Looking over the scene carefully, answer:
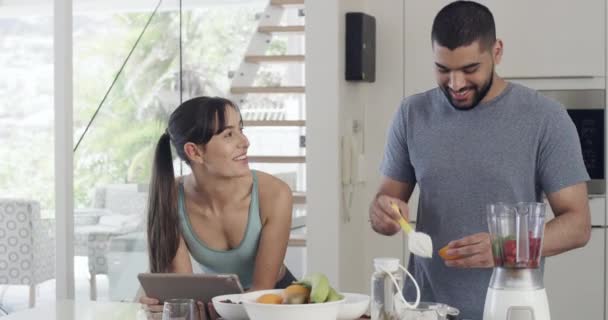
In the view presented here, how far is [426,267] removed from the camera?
9.14ft

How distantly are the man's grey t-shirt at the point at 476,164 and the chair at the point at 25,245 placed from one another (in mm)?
3131

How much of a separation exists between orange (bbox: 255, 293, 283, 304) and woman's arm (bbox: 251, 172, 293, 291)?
89 centimetres

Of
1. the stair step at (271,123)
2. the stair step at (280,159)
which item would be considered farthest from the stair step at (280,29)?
Result: the stair step at (280,159)

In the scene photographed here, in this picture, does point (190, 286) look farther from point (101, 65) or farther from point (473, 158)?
point (101, 65)

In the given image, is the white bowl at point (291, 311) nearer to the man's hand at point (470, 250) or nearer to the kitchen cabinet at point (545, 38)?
the man's hand at point (470, 250)

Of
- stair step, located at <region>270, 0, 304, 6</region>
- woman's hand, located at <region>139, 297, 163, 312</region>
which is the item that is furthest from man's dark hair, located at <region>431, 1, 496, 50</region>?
stair step, located at <region>270, 0, 304, 6</region>

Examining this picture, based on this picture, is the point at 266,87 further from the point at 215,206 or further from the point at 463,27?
the point at 463,27

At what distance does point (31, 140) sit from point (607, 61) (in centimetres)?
398

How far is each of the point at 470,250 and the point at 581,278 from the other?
2.21 metres

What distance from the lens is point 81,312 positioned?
274cm

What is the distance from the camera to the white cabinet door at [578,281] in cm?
434

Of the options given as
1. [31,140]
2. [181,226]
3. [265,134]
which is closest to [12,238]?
[31,140]

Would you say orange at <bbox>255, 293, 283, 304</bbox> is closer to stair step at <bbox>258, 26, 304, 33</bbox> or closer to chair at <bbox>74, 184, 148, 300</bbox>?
chair at <bbox>74, 184, 148, 300</bbox>

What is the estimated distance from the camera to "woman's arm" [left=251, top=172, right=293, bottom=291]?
10.0 feet
